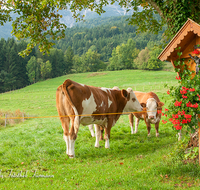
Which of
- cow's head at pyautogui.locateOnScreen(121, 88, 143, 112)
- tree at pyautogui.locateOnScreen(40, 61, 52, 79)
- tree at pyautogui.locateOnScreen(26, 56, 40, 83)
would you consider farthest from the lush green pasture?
tree at pyautogui.locateOnScreen(40, 61, 52, 79)

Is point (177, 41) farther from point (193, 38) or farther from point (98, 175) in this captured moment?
point (98, 175)

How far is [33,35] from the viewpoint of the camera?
8.39 metres

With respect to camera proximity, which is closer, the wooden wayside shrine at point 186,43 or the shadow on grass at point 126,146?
the wooden wayside shrine at point 186,43

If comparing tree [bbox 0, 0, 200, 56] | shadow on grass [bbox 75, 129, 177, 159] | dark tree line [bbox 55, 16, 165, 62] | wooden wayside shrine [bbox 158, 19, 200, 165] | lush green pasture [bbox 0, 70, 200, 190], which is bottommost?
shadow on grass [bbox 75, 129, 177, 159]

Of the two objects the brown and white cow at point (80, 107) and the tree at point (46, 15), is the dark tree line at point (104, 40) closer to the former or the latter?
the tree at point (46, 15)

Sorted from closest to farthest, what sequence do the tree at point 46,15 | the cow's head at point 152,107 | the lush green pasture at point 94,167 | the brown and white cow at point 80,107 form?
the lush green pasture at point 94,167 → the tree at point 46,15 → the brown and white cow at point 80,107 → the cow's head at point 152,107

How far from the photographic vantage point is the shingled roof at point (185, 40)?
4.83 m

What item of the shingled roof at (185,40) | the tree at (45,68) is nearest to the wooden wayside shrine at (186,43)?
the shingled roof at (185,40)

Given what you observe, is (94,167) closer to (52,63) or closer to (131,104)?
→ (131,104)

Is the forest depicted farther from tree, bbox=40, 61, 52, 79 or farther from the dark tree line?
the dark tree line

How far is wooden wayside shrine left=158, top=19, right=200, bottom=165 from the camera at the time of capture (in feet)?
16.0

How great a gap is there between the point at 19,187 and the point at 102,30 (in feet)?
644

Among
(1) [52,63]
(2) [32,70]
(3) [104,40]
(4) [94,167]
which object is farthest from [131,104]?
(3) [104,40]

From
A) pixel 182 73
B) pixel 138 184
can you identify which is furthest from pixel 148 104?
pixel 138 184
